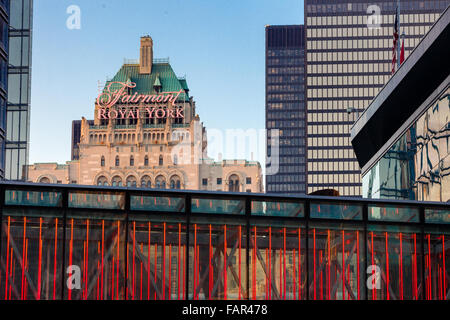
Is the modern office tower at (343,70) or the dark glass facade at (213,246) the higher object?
the modern office tower at (343,70)

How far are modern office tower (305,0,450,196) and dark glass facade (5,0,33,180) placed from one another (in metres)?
118

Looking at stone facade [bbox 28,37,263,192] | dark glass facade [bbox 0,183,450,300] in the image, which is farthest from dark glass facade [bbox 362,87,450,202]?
stone facade [bbox 28,37,263,192]

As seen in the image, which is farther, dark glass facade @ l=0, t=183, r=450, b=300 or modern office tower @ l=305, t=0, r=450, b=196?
modern office tower @ l=305, t=0, r=450, b=196

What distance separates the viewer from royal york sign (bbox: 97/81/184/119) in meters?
192

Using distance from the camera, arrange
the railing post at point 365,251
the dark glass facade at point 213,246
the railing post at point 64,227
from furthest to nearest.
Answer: the railing post at point 365,251, the dark glass facade at point 213,246, the railing post at point 64,227

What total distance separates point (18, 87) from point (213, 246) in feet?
154

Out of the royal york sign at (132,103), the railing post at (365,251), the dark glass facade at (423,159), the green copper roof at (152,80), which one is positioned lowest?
the railing post at (365,251)

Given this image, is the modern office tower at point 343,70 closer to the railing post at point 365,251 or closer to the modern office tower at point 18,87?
the modern office tower at point 18,87

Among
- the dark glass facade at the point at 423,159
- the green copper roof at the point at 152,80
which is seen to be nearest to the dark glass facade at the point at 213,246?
the dark glass facade at the point at 423,159

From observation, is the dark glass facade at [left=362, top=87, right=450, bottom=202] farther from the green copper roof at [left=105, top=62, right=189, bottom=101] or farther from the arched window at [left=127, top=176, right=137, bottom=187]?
the green copper roof at [left=105, top=62, right=189, bottom=101]

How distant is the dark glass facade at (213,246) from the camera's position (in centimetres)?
2183

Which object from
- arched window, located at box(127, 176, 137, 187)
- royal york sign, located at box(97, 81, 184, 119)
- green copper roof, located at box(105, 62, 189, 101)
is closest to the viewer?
arched window, located at box(127, 176, 137, 187)

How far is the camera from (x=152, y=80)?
648 ft

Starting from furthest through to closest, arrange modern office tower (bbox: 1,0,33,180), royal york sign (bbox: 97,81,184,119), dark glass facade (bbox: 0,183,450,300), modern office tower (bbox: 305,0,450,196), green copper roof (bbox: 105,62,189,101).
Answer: green copper roof (bbox: 105,62,189,101) < royal york sign (bbox: 97,81,184,119) < modern office tower (bbox: 305,0,450,196) < modern office tower (bbox: 1,0,33,180) < dark glass facade (bbox: 0,183,450,300)
